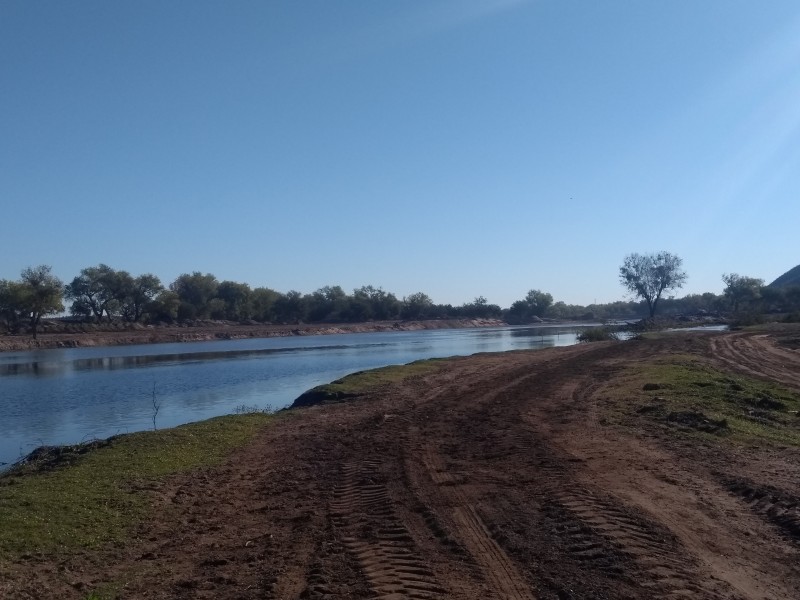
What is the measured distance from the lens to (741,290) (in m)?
118

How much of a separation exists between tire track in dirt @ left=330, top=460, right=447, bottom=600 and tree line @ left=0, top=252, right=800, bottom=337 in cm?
8293

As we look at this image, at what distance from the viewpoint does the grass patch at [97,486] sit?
8453 mm

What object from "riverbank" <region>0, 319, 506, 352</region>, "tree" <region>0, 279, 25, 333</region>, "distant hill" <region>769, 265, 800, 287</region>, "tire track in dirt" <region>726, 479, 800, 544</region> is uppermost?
"distant hill" <region>769, 265, 800, 287</region>

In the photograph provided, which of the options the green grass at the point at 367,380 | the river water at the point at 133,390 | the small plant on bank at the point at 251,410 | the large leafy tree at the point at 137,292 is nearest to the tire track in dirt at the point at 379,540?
the small plant on bank at the point at 251,410

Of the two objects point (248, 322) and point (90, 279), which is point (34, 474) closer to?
point (90, 279)

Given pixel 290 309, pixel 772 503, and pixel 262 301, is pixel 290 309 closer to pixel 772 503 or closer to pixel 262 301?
pixel 262 301

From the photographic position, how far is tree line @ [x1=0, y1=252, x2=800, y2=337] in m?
86.6

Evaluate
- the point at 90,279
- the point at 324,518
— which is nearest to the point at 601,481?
→ the point at 324,518

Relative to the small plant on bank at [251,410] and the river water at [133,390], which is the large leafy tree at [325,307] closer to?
the river water at [133,390]

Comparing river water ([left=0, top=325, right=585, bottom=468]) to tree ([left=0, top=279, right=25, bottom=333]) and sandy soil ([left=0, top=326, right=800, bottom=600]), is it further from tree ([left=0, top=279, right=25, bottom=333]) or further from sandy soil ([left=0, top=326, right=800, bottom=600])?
tree ([left=0, top=279, right=25, bottom=333])

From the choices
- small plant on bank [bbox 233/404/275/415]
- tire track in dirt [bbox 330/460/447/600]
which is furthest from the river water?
tire track in dirt [bbox 330/460/447/600]

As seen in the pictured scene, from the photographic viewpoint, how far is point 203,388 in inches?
1288

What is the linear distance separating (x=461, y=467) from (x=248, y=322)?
4406 inches

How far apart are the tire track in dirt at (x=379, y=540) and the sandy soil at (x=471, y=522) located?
3cm
